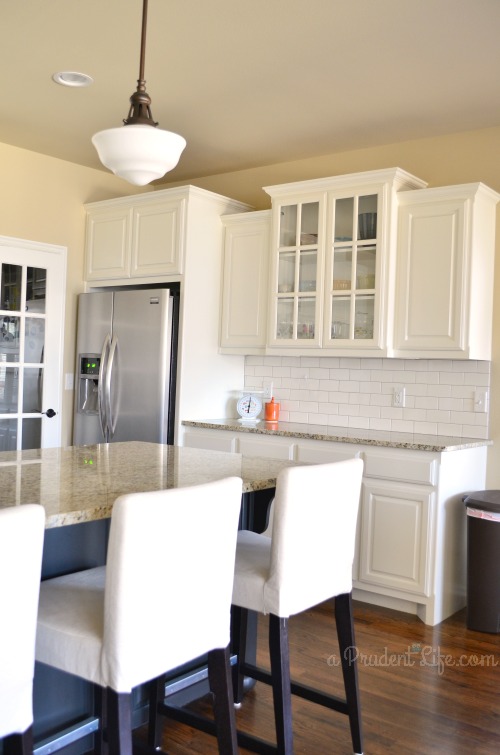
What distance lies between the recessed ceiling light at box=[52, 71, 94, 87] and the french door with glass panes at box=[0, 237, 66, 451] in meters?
1.41

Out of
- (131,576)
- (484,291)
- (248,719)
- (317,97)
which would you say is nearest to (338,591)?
(248,719)

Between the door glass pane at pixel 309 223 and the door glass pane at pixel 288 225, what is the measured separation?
0.06m

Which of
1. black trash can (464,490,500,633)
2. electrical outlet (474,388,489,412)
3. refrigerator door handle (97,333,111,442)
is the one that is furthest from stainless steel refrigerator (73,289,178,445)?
black trash can (464,490,500,633)

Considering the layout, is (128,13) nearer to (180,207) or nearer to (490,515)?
(180,207)

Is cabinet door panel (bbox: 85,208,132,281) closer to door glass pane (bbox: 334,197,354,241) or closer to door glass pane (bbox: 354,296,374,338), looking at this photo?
door glass pane (bbox: 334,197,354,241)

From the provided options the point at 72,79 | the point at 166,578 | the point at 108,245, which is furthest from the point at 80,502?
the point at 108,245

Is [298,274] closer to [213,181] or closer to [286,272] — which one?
[286,272]

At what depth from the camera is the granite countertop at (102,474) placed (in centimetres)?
178

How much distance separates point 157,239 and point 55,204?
87 centimetres

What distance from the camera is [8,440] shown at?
480cm

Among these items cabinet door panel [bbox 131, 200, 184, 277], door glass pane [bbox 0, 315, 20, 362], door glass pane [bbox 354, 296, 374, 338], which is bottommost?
door glass pane [bbox 0, 315, 20, 362]

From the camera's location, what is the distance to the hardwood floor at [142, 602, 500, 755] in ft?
7.98

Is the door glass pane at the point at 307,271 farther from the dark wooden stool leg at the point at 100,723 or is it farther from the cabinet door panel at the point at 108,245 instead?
the dark wooden stool leg at the point at 100,723

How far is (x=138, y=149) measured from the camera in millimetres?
2162
